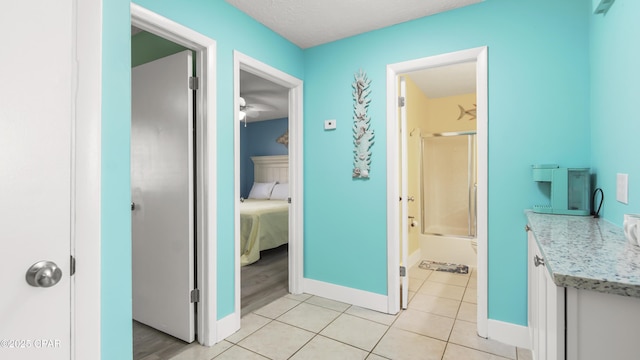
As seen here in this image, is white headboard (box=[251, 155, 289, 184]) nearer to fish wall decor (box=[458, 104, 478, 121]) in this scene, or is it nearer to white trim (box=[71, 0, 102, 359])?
fish wall decor (box=[458, 104, 478, 121])

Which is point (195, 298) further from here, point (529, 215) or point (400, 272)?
point (529, 215)

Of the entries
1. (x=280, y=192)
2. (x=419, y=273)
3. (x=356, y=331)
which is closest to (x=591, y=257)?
(x=356, y=331)

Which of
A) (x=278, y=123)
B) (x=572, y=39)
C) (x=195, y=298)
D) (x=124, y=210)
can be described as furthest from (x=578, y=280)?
(x=278, y=123)

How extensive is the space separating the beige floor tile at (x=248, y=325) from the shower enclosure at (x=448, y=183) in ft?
8.80

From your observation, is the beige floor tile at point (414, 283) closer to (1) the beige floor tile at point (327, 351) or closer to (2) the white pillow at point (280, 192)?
(1) the beige floor tile at point (327, 351)

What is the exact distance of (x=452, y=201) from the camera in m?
4.53

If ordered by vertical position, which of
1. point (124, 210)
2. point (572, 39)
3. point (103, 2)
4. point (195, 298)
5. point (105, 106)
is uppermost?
point (572, 39)

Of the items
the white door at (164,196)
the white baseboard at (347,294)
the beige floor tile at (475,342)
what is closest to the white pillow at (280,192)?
the white baseboard at (347,294)

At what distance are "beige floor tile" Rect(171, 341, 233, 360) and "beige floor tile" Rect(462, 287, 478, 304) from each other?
6.99ft

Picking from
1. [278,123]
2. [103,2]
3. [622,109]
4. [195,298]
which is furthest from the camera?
[278,123]

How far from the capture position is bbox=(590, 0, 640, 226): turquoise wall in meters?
1.21

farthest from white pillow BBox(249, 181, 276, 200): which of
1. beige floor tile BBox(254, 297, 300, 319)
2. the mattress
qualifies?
beige floor tile BBox(254, 297, 300, 319)

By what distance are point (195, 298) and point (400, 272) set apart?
5.53 feet

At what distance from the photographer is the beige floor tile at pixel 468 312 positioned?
2410mm
